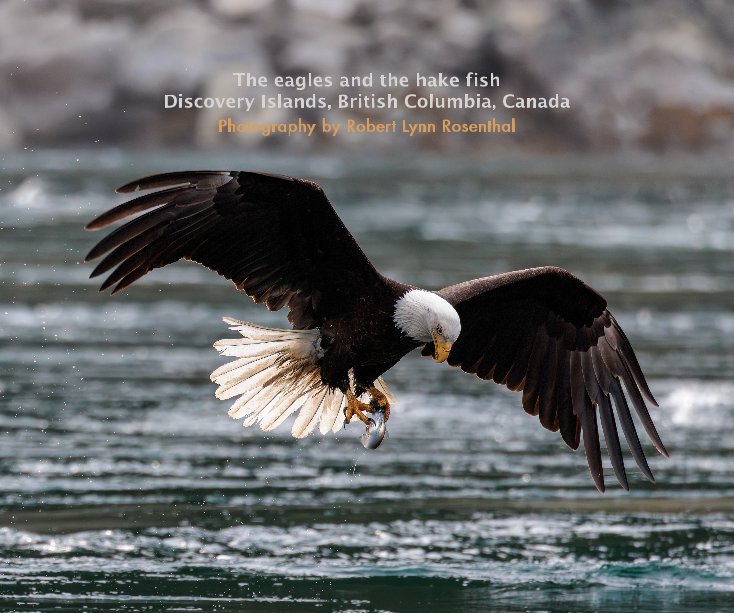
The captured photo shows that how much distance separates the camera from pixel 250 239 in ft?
19.6

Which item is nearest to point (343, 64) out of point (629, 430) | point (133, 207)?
point (629, 430)

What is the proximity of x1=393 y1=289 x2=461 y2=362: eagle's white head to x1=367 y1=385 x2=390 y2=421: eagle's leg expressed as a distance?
0.60 meters

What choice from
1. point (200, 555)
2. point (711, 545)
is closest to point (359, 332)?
point (200, 555)

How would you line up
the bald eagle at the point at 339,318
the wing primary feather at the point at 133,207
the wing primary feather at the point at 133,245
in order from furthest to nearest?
the bald eagle at the point at 339,318
the wing primary feather at the point at 133,245
the wing primary feather at the point at 133,207

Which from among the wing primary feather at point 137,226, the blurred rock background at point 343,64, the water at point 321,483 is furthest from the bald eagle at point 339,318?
the blurred rock background at point 343,64

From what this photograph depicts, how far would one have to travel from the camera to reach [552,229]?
19141 millimetres

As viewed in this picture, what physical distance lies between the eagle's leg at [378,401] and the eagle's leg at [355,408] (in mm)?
24

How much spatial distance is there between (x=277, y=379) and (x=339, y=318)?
516 millimetres

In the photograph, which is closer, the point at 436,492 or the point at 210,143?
the point at 436,492

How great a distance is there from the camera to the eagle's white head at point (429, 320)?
19.4 ft

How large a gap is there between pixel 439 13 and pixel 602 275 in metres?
25.2

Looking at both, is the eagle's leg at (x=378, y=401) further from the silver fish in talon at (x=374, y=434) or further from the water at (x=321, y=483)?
the water at (x=321, y=483)

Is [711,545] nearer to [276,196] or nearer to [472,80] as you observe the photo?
[276,196]

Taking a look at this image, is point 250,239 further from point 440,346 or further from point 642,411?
point 642,411
